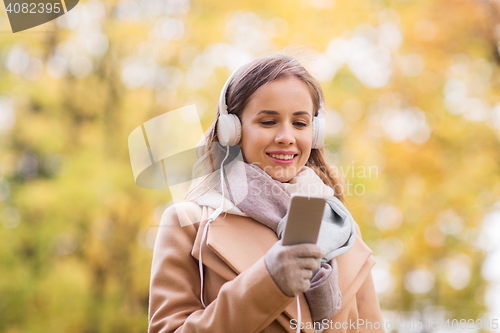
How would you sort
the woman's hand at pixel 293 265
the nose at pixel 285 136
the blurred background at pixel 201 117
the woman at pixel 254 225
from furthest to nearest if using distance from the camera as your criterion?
1. the blurred background at pixel 201 117
2. the nose at pixel 285 136
3. the woman at pixel 254 225
4. the woman's hand at pixel 293 265

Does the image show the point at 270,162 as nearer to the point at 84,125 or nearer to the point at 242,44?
the point at 242,44

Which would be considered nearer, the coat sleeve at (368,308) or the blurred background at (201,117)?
the coat sleeve at (368,308)

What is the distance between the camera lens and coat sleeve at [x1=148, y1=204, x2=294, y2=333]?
1.21m

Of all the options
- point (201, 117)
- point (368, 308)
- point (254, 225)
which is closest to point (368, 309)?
point (368, 308)

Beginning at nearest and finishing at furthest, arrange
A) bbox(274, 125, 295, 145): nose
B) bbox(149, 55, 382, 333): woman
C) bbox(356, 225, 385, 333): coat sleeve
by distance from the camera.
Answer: bbox(149, 55, 382, 333): woman → bbox(274, 125, 295, 145): nose → bbox(356, 225, 385, 333): coat sleeve

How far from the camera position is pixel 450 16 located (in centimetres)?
511

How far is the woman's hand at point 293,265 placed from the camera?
3.76 feet

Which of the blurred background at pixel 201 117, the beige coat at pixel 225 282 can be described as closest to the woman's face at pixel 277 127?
the beige coat at pixel 225 282

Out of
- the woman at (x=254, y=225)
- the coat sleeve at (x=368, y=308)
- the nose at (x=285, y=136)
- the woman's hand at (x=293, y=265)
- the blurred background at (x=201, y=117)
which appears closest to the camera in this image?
the woman's hand at (x=293, y=265)

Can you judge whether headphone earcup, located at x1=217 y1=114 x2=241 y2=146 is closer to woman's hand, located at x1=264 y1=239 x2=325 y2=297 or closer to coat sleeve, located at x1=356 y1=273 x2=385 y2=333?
woman's hand, located at x1=264 y1=239 x2=325 y2=297

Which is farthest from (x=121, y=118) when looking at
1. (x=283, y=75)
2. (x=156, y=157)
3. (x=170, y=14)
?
(x=283, y=75)

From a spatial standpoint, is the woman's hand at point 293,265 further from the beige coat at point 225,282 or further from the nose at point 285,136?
the nose at point 285,136

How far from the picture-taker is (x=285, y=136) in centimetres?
149

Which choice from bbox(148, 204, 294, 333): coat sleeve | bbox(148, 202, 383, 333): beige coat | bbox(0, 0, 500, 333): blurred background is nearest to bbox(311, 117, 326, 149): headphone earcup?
bbox(148, 202, 383, 333): beige coat
